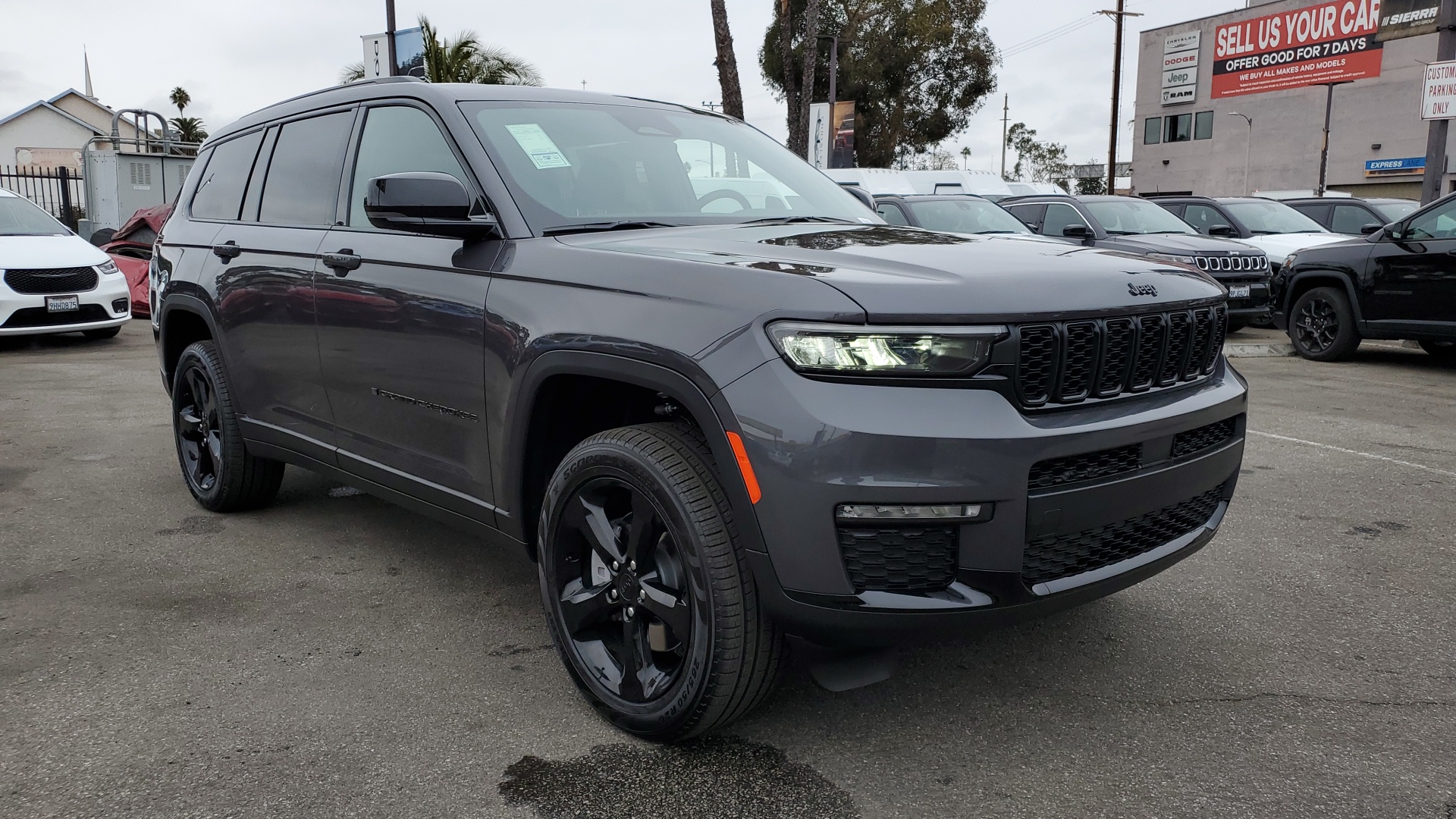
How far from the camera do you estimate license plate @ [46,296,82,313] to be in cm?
1086

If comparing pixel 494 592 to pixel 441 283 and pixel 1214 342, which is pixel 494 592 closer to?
pixel 441 283

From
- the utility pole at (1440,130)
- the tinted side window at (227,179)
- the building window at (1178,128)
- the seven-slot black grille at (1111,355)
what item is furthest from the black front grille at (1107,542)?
the building window at (1178,128)

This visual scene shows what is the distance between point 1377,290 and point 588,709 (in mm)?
9192

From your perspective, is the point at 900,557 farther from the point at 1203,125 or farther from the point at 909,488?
the point at 1203,125

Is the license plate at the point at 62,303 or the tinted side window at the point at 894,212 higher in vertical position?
the tinted side window at the point at 894,212

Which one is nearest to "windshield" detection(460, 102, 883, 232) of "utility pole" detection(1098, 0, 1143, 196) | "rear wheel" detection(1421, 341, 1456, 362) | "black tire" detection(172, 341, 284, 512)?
"black tire" detection(172, 341, 284, 512)

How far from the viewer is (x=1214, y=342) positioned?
117 inches

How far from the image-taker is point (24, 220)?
38.9 feet

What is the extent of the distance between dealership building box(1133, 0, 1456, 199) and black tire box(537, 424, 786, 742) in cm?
4682

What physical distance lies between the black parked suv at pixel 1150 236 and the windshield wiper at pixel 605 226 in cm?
765

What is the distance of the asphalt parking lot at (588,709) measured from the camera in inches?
101

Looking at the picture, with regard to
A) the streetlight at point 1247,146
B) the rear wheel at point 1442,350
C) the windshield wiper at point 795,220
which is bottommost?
the rear wheel at point 1442,350

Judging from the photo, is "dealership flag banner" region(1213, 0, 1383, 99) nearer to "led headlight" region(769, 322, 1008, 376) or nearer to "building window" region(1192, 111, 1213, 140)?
"building window" region(1192, 111, 1213, 140)

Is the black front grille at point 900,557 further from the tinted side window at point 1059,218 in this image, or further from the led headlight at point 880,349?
the tinted side window at point 1059,218
